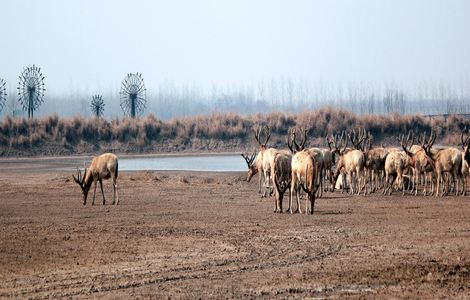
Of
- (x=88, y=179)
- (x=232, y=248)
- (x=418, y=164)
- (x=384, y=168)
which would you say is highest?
(x=88, y=179)

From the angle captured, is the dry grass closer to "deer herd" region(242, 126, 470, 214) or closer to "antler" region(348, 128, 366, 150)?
"antler" region(348, 128, 366, 150)

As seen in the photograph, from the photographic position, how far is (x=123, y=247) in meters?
18.7

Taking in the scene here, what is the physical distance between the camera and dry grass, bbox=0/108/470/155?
69812 mm

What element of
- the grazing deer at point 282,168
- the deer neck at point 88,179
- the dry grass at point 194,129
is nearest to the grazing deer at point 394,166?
the grazing deer at point 282,168

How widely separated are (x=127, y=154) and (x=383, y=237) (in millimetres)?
51067

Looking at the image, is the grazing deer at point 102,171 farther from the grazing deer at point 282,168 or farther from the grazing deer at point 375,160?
the grazing deer at point 375,160

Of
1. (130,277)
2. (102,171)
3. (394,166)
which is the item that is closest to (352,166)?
(394,166)

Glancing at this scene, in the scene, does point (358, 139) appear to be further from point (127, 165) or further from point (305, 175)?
point (127, 165)

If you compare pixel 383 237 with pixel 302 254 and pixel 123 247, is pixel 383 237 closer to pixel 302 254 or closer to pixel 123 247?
pixel 302 254

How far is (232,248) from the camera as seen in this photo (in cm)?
1850

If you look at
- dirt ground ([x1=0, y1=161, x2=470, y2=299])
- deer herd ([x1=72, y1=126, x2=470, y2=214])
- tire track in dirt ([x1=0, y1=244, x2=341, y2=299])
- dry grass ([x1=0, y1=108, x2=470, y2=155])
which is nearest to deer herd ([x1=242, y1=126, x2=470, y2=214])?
deer herd ([x1=72, y1=126, x2=470, y2=214])

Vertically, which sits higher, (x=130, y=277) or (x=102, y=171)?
(x=102, y=171)

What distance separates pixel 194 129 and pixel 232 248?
2270 inches

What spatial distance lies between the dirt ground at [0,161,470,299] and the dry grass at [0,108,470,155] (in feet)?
127
